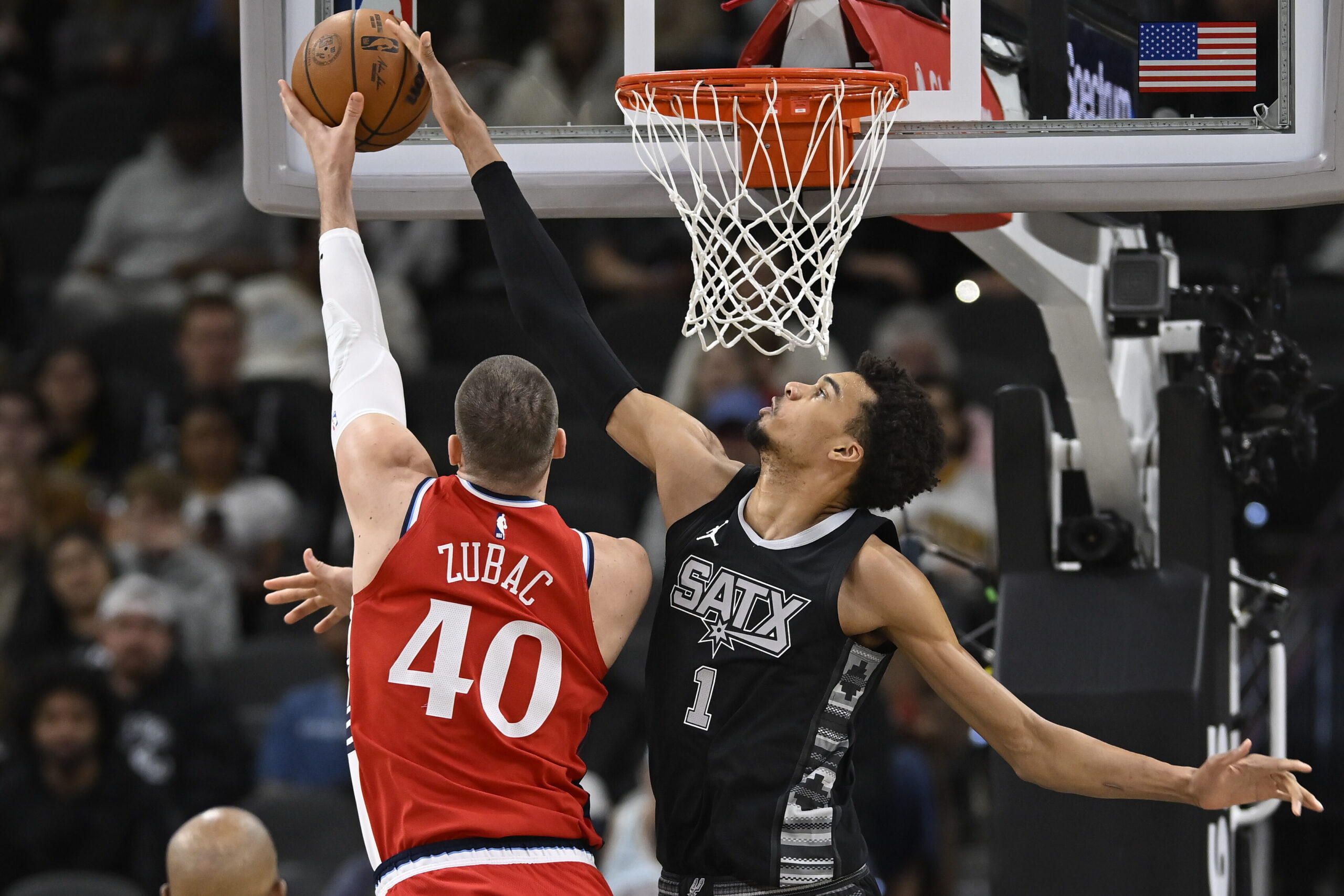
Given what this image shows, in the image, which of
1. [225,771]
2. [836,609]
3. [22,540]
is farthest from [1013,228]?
[22,540]

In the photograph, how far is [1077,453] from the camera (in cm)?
533

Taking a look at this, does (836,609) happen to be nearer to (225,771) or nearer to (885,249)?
(225,771)

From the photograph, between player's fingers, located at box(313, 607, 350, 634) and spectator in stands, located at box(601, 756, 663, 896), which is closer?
player's fingers, located at box(313, 607, 350, 634)

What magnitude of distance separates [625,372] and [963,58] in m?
1.16

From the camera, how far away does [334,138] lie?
3885mm

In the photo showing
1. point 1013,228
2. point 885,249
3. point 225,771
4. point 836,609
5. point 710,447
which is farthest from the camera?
point 885,249

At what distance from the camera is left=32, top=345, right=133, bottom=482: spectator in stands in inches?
350

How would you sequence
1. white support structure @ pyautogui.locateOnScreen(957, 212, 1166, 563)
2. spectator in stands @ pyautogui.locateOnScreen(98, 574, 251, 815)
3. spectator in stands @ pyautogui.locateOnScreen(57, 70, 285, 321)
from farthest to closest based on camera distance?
spectator in stands @ pyautogui.locateOnScreen(57, 70, 285, 321)
spectator in stands @ pyautogui.locateOnScreen(98, 574, 251, 815)
white support structure @ pyautogui.locateOnScreen(957, 212, 1166, 563)

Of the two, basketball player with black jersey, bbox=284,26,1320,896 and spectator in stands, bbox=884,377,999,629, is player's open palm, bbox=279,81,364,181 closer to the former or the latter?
basketball player with black jersey, bbox=284,26,1320,896

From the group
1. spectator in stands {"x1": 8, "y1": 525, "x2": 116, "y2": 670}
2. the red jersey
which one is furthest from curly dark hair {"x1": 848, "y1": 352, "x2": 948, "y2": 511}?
spectator in stands {"x1": 8, "y1": 525, "x2": 116, "y2": 670}

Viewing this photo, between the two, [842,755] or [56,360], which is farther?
[56,360]

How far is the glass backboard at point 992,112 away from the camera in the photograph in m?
4.04

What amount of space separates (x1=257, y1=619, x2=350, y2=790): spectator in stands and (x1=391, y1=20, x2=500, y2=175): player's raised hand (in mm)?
3797

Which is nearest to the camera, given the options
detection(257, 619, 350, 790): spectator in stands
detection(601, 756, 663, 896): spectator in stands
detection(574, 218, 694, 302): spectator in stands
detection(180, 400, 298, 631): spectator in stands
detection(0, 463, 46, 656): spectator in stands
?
detection(601, 756, 663, 896): spectator in stands
